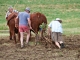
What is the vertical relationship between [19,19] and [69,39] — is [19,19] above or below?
above

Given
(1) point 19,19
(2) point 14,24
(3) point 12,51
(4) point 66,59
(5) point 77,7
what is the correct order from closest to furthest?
(4) point 66,59
(3) point 12,51
(1) point 19,19
(2) point 14,24
(5) point 77,7

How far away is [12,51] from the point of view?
44.6 feet

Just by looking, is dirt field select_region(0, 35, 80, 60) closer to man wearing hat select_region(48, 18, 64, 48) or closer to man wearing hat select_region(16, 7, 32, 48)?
man wearing hat select_region(48, 18, 64, 48)

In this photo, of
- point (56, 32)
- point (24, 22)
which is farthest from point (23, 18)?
point (56, 32)

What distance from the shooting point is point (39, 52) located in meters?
13.2

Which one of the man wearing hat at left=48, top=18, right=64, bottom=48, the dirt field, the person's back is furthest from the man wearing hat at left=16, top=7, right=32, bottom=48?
the man wearing hat at left=48, top=18, right=64, bottom=48

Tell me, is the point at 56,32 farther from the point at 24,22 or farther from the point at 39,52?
the point at 39,52

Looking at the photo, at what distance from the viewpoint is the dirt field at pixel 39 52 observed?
12273mm

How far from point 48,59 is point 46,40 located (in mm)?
2853

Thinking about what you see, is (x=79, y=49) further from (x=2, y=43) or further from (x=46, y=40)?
(x=2, y=43)

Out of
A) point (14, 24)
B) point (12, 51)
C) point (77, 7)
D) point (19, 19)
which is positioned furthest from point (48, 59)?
point (77, 7)

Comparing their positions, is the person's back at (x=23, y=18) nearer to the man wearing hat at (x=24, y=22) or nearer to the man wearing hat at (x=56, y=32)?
the man wearing hat at (x=24, y=22)

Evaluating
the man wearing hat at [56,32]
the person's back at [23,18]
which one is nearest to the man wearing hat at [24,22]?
the person's back at [23,18]

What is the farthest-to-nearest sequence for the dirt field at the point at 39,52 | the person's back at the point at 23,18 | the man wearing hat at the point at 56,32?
the person's back at the point at 23,18 → the man wearing hat at the point at 56,32 → the dirt field at the point at 39,52
